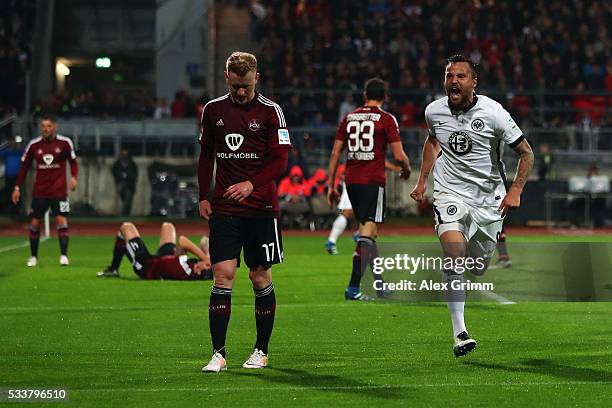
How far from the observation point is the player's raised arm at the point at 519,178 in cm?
932

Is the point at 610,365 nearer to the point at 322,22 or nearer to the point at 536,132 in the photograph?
the point at 536,132

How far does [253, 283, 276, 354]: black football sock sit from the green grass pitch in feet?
0.66

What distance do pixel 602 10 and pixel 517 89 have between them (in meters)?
5.00

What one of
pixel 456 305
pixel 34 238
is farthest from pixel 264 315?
pixel 34 238

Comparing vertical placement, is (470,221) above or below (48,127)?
below

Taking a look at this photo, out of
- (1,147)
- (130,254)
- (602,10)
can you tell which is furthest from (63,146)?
(602,10)

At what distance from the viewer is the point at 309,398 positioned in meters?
7.68

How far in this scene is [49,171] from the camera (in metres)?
18.8

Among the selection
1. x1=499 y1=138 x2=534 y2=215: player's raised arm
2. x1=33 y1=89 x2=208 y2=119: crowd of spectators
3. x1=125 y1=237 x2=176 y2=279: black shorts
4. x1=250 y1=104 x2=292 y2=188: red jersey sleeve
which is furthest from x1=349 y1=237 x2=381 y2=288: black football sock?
x1=33 y1=89 x2=208 y2=119: crowd of spectators

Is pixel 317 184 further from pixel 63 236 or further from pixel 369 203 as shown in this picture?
pixel 369 203

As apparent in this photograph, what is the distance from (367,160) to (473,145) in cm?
433

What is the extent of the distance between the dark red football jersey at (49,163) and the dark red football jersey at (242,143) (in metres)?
10.1

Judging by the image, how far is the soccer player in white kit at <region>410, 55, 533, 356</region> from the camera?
9.52 meters

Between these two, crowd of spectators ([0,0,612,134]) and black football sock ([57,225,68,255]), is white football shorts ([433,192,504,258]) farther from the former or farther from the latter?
crowd of spectators ([0,0,612,134])
